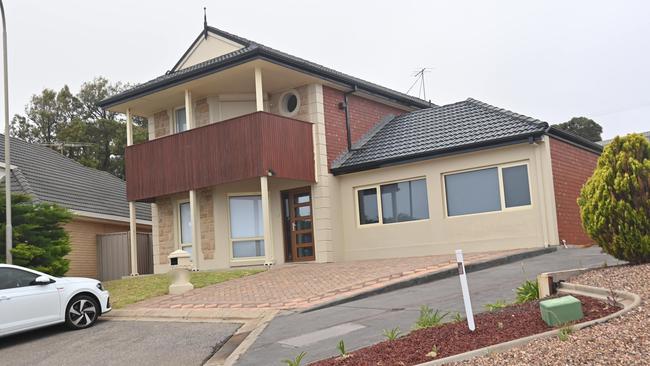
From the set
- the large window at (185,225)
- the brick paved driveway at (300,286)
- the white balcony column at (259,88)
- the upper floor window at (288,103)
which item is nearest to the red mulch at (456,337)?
the brick paved driveway at (300,286)

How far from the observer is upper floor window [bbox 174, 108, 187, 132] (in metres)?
21.8

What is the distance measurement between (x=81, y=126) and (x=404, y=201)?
30.8 m

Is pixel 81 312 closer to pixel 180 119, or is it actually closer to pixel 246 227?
pixel 246 227

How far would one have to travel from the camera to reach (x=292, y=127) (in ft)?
60.8

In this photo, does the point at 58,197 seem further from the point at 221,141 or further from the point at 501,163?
the point at 501,163

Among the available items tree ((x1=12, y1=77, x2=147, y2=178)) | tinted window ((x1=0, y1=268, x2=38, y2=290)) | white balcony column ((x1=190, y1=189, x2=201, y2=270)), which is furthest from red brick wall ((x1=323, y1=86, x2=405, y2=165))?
tree ((x1=12, y1=77, x2=147, y2=178))

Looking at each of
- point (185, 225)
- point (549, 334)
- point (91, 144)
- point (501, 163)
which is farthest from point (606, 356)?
point (91, 144)

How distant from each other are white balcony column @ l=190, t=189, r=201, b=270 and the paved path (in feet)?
30.5

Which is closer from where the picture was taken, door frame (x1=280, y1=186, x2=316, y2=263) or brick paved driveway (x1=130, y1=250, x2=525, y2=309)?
brick paved driveway (x1=130, y1=250, x2=525, y2=309)

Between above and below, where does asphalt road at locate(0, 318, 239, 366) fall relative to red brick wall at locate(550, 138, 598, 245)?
below

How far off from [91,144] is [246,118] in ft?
94.3

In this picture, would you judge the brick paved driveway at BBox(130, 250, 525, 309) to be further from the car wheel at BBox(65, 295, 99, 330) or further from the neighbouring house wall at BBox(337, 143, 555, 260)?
the car wheel at BBox(65, 295, 99, 330)

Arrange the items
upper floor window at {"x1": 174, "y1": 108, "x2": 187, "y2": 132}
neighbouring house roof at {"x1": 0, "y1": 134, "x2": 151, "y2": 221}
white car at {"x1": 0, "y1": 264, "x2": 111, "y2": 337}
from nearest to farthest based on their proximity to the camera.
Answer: white car at {"x1": 0, "y1": 264, "x2": 111, "y2": 337}, upper floor window at {"x1": 174, "y1": 108, "x2": 187, "y2": 132}, neighbouring house roof at {"x1": 0, "y1": 134, "x2": 151, "y2": 221}

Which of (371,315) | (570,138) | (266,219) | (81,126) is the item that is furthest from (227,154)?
(81,126)
